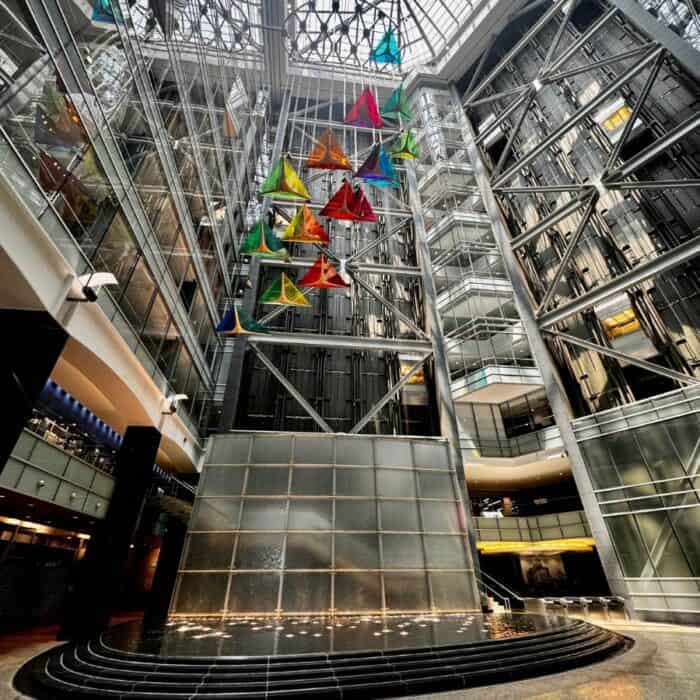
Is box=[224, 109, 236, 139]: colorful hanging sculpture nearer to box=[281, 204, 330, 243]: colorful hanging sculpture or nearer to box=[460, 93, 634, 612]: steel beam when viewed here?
box=[281, 204, 330, 243]: colorful hanging sculpture

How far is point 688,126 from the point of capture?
16.9m

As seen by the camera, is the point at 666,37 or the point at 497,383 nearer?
the point at 666,37

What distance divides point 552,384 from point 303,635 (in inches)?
652

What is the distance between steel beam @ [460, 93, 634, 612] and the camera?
1583cm

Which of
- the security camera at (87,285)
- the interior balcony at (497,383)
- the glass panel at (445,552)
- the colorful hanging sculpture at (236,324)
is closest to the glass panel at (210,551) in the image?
the glass panel at (445,552)

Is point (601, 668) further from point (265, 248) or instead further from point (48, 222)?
point (265, 248)

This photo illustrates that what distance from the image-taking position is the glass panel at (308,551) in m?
13.7

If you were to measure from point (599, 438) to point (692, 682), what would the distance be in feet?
44.1

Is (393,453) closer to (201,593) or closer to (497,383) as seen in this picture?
(201,593)

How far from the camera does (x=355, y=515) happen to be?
48.5 ft

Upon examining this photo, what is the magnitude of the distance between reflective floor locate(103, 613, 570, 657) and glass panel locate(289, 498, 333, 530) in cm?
303

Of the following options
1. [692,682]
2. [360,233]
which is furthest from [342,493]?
[360,233]

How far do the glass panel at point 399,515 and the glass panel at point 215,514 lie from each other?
5631 millimetres

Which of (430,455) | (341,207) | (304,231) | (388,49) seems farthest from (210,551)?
(388,49)
